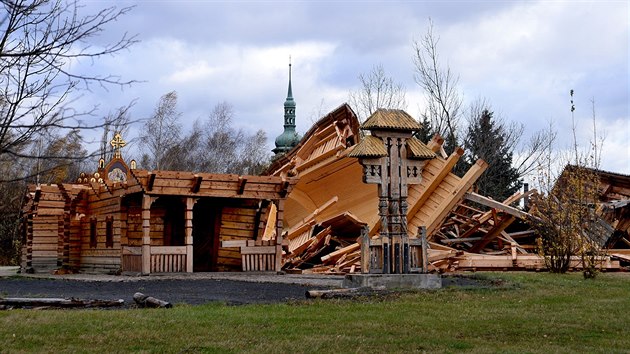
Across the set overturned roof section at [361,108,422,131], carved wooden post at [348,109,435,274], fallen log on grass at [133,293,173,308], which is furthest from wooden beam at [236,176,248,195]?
fallen log on grass at [133,293,173,308]

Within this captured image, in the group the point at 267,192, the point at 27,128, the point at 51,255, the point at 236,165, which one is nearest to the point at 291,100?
the point at 236,165

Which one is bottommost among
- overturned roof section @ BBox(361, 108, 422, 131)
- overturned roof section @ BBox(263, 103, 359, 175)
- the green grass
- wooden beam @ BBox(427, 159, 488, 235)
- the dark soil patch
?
the green grass

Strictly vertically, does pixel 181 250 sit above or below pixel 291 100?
below

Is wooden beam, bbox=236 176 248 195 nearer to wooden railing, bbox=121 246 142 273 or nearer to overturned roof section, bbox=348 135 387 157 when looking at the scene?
wooden railing, bbox=121 246 142 273

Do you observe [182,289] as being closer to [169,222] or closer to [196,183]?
[196,183]

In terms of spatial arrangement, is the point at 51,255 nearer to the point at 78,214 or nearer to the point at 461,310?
the point at 78,214

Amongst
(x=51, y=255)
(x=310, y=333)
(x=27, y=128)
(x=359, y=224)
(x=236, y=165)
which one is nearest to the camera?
(x=27, y=128)

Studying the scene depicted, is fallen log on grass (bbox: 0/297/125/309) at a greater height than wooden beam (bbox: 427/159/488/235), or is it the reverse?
wooden beam (bbox: 427/159/488/235)

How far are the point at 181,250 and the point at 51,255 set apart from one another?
10991 millimetres

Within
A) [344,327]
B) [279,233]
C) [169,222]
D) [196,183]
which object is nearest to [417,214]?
[279,233]

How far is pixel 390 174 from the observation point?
1803cm

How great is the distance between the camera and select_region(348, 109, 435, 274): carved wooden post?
58.4 feet

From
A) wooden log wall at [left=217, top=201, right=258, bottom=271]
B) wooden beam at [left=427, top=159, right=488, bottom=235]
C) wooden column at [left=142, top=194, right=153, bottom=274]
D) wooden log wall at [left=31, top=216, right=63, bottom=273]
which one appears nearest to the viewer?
wooden column at [left=142, top=194, right=153, bottom=274]

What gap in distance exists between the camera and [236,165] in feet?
231
